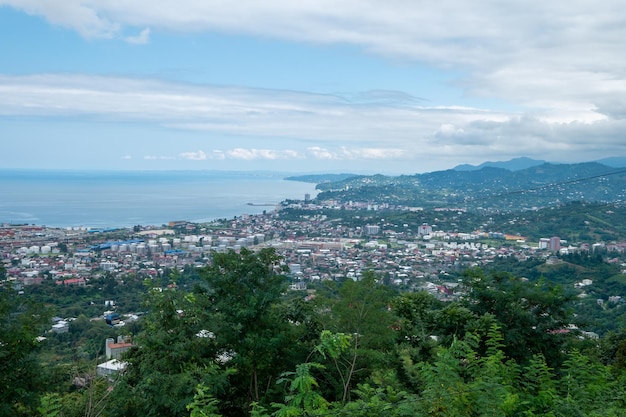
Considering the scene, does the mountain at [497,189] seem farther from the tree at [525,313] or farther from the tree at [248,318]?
the tree at [248,318]

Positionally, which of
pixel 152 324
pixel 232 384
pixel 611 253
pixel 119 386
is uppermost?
pixel 152 324

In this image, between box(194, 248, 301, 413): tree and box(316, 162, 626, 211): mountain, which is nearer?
box(194, 248, 301, 413): tree

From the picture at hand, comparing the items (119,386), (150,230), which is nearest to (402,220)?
(150,230)

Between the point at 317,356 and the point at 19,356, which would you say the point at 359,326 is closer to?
the point at 317,356

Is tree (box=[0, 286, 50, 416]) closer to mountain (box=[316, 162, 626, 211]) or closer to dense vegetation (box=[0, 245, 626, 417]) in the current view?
dense vegetation (box=[0, 245, 626, 417])

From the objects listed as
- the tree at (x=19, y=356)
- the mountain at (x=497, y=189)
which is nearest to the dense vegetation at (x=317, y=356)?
the tree at (x=19, y=356)

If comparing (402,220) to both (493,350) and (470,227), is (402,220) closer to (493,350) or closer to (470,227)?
(470,227)

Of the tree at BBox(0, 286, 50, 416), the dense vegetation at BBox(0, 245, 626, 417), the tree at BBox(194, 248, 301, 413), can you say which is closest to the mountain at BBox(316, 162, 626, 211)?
the dense vegetation at BBox(0, 245, 626, 417)

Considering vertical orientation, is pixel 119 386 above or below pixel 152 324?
below
